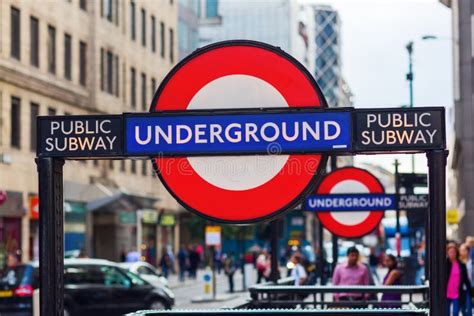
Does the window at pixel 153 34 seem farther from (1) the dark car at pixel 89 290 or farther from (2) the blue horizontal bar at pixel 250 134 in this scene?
(2) the blue horizontal bar at pixel 250 134

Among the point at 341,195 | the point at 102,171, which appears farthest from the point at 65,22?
the point at 341,195

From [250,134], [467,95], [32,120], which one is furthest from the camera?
[467,95]

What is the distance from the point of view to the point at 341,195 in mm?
13250

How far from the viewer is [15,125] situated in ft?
152

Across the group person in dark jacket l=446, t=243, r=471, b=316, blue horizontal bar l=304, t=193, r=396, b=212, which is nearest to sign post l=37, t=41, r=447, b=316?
blue horizontal bar l=304, t=193, r=396, b=212

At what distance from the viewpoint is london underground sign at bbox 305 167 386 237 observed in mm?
13211

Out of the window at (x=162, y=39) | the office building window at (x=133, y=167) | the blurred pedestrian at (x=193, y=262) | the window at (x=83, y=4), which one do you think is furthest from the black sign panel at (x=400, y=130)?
the window at (x=162, y=39)

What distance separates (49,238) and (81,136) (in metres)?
0.44

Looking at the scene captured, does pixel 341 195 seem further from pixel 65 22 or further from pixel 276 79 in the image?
pixel 65 22

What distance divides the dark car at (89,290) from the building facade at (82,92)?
52.1 ft

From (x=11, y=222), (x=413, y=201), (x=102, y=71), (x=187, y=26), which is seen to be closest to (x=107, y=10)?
(x=102, y=71)

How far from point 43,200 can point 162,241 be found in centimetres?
6770

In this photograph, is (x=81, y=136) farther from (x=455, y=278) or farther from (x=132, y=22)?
(x=132, y=22)

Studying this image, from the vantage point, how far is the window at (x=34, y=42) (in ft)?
159
